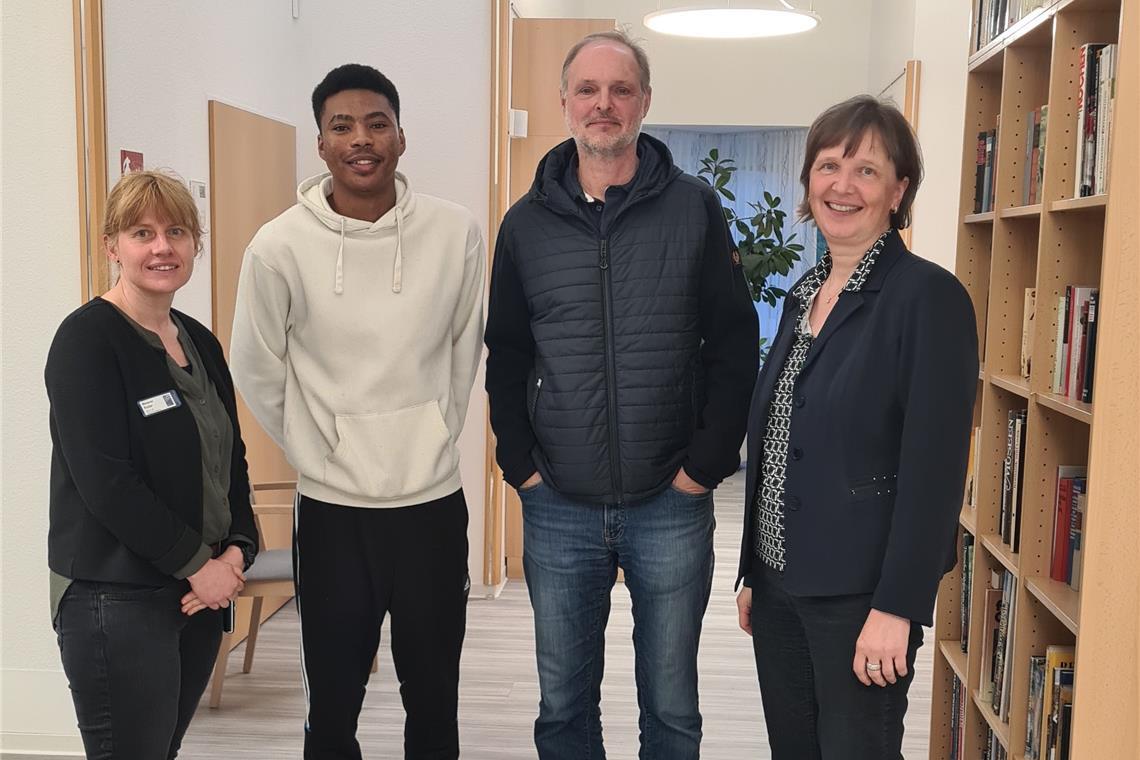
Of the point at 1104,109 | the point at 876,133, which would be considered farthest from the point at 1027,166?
the point at 876,133

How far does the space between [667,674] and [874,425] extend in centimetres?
82

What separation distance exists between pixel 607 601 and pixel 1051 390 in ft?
3.42

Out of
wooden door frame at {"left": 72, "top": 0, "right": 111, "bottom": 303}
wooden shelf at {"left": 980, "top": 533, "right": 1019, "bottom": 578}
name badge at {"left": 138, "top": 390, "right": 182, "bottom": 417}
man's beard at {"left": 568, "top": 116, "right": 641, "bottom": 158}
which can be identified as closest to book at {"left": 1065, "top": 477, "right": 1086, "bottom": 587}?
wooden shelf at {"left": 980, "top": 533, "right": 1019, "bottom": 578}

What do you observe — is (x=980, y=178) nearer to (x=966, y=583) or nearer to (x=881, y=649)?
(x=966, y=583)

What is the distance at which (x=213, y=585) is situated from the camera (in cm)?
202

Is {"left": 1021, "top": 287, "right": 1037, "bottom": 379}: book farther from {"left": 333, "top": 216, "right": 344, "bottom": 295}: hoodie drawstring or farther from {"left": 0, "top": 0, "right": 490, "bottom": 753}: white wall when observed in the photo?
{"left": 0, "top": 0, "right": 490, "bottom": 753}: white wall

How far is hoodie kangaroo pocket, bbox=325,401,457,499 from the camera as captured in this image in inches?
87.7

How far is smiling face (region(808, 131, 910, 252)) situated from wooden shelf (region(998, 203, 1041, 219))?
53 centimetres

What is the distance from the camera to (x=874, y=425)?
1.75 metres

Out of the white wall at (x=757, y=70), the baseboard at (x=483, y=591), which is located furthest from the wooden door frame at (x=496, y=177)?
the white wall at (x=757, y=70)

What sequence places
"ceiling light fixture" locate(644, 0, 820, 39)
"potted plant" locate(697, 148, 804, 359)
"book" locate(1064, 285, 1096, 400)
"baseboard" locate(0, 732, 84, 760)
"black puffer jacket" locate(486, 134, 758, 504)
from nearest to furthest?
"book" locate(1064, 285, 1096, 400), "black puffer jacket" locate(486, 134, 758, 504), "baseboard" locate(0, 732, 84, 760), "ceiling light fixture" locate(644, 0, 820, 39), "potted plant" locate(697, 148, 804, 359)

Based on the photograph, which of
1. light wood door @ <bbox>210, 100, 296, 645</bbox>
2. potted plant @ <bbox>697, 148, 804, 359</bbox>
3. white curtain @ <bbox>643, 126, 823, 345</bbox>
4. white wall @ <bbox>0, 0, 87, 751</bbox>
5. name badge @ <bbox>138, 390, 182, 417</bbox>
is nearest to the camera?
name badge @ <bbox>138, 390, 182, 417</bbox>

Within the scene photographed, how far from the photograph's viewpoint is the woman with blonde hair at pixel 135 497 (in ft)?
Result: 6.20

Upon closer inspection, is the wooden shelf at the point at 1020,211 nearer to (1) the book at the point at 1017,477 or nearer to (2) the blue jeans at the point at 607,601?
(1) the book at the point at 1017,477
